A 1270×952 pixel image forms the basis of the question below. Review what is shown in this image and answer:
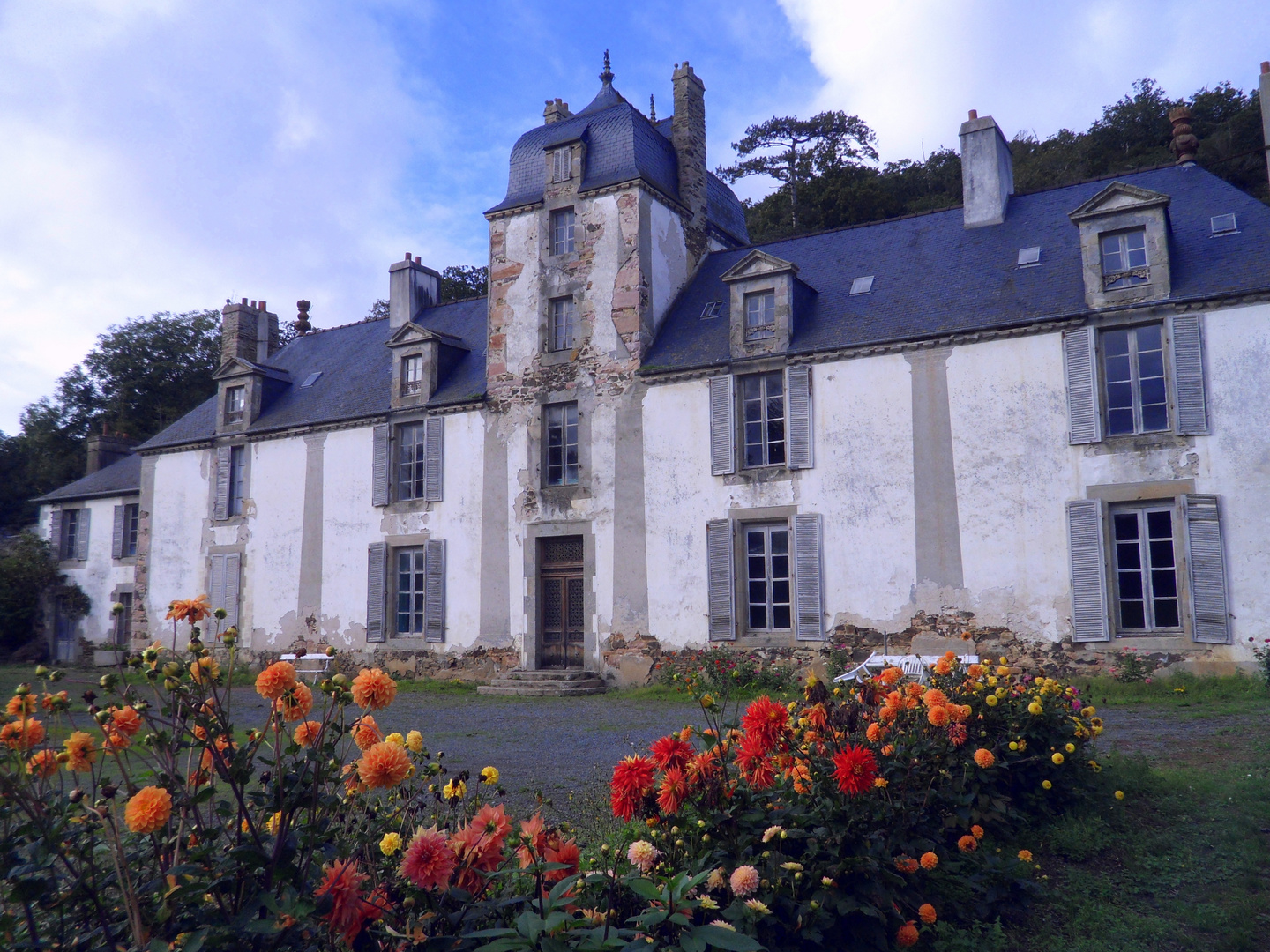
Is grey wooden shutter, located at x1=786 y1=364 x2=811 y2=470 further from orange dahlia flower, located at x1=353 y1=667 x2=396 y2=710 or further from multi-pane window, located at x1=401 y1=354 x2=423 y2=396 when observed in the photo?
orange dahlia flower, located at x1=353 y1=667 x2=396 y2=710

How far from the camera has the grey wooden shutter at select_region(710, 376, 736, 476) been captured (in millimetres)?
14367

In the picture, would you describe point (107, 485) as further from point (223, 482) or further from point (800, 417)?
point (800, 417)


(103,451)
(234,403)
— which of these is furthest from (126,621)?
(103,451)

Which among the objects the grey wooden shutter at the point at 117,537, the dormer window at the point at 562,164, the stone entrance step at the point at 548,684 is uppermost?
the dormer window at the point at 562,164

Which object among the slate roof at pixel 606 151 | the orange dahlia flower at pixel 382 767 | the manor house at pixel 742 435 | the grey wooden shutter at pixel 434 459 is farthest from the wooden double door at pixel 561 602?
the orange dahlia flower at pixel 382 767

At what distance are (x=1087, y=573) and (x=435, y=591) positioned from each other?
34.8 feet

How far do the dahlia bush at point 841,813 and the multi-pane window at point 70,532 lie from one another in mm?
25439

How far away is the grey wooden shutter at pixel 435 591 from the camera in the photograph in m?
16.6

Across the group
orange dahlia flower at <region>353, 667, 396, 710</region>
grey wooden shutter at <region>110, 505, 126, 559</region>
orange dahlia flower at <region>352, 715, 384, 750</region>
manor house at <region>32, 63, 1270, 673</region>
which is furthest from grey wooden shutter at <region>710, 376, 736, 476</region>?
grey wooden shutter at <region>110, 505, 126, 559</region>

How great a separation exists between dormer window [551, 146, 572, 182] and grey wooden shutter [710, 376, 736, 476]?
5159 millimetres

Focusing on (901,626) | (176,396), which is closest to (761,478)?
(901,626)

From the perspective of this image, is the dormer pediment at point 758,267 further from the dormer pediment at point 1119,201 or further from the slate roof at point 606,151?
the dormer pediment at point 1119,201

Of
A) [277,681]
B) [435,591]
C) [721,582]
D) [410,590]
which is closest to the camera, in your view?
[277,681]

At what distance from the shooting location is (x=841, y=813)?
133 inches
